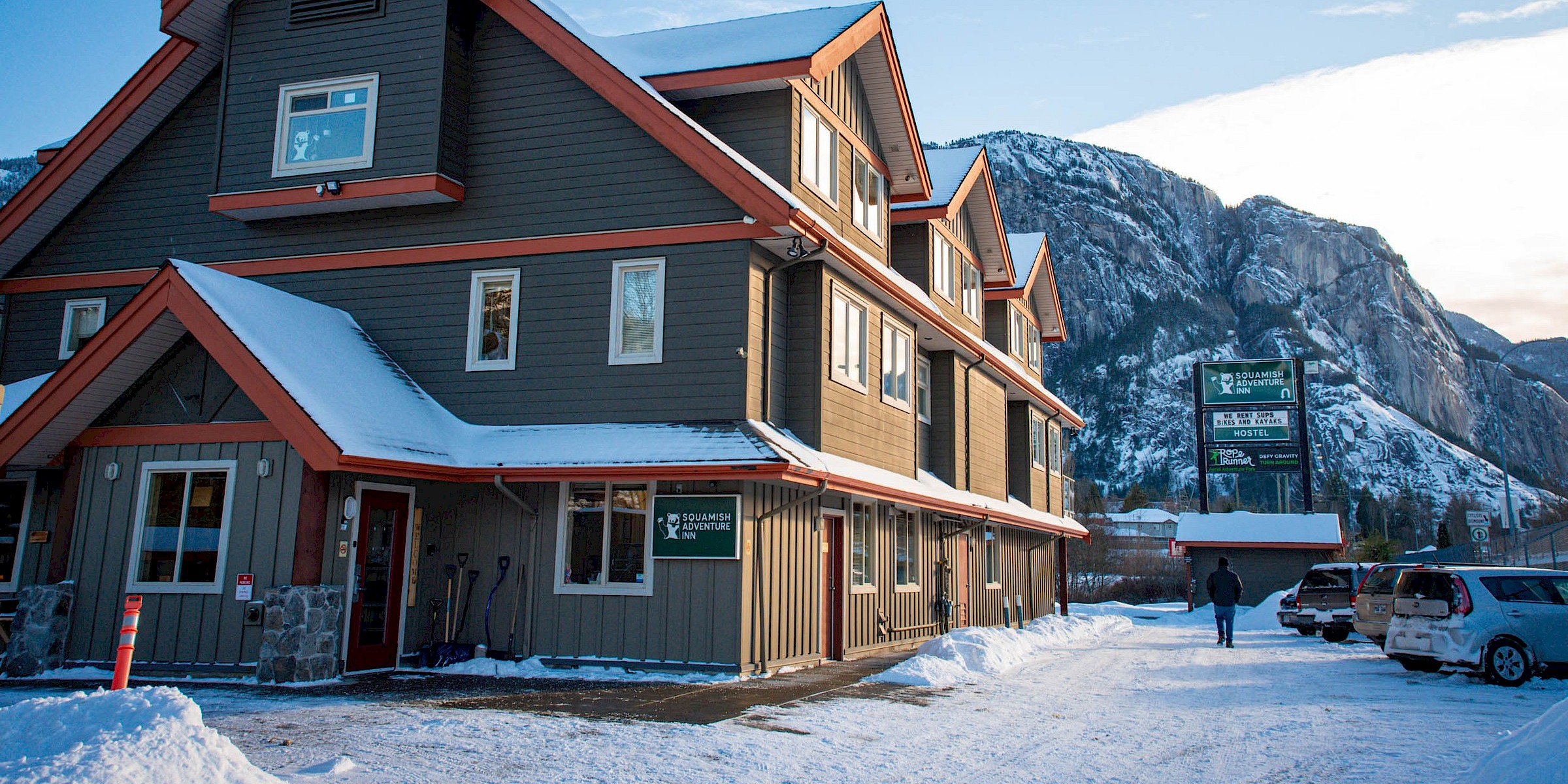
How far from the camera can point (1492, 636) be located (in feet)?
45.8

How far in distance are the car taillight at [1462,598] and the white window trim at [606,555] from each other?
34.5 ft

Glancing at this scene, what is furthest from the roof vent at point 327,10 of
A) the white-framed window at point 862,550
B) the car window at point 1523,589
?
the car window at point 1523,589

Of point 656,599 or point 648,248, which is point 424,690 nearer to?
point 656,599

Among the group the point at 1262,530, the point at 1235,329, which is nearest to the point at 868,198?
the point at 1262,530

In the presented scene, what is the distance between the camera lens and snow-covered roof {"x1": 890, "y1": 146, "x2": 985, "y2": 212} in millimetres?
20859

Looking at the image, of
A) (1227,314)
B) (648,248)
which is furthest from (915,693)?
(1227,314)

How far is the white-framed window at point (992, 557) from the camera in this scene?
78.3ft

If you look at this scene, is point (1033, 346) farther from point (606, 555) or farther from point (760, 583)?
point (606, 555)

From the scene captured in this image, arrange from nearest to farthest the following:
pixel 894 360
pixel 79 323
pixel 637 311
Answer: pixel 637 311, pixel 79 323, pixel 894 360

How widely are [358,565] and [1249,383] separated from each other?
36.6 meters

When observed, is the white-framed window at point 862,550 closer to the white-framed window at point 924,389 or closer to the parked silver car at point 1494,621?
the white-framed window at point 924,389

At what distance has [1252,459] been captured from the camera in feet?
135

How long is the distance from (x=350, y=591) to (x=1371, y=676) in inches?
540

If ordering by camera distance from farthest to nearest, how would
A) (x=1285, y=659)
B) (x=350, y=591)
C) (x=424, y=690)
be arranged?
(x=1285, y=659) → (x=350, y=591) → (x=424, y=690)
